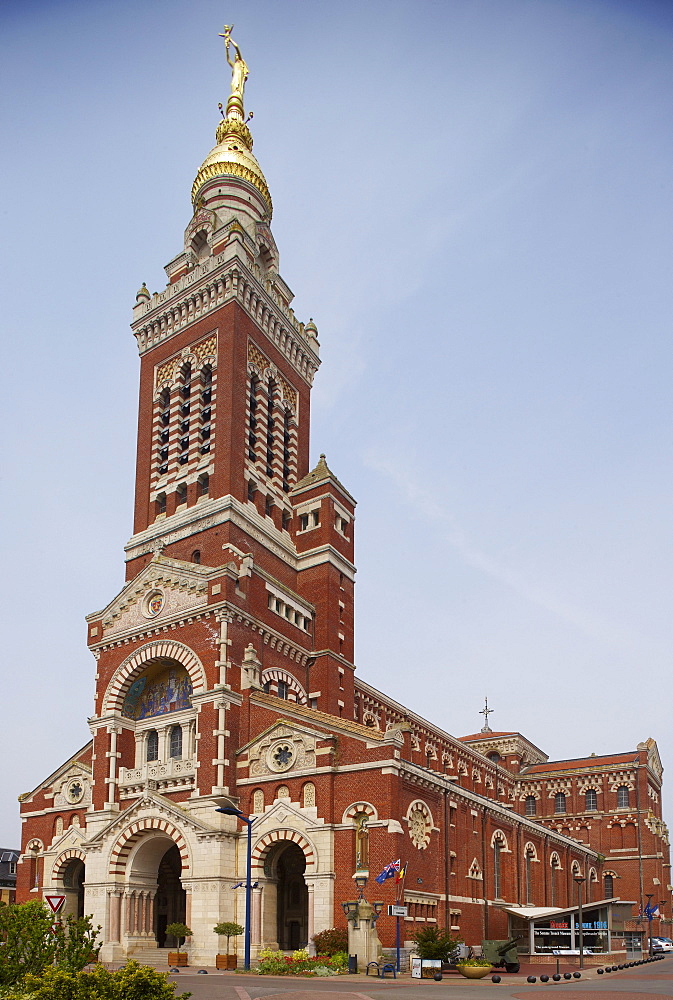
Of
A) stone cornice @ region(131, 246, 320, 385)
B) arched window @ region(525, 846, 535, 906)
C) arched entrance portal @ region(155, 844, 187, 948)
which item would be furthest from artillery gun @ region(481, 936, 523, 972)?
stone cornice @ region(131, 246, 320, 385)

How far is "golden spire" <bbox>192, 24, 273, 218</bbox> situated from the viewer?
64.7 m

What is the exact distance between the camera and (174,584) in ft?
154

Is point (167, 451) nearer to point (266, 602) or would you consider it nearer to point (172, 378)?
point (172, 378)

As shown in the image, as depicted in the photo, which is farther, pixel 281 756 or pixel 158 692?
pixel 158 692

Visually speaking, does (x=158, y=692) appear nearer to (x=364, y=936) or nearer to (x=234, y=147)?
(x=364, y=936)

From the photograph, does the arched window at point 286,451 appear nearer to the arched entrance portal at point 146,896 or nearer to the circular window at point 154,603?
the circular window at point 154,603

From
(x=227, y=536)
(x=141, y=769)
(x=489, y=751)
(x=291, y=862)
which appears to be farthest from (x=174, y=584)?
(x=489, y=751)

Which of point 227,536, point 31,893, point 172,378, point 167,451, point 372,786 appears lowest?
point 31,893

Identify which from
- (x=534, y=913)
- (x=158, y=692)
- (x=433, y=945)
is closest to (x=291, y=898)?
(x=433, y=945)

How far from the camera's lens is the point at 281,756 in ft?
134

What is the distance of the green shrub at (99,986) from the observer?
531 inches

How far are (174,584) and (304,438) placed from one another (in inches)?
642

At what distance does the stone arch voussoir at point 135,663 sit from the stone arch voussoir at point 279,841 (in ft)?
30.3

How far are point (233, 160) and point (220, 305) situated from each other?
51.3 feet
